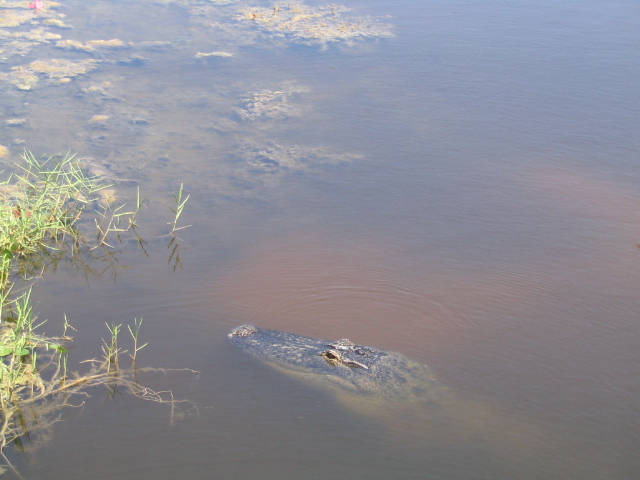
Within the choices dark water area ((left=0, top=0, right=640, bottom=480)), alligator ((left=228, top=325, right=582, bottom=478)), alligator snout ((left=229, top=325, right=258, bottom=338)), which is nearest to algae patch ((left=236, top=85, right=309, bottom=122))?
dark water area ((left=0, top=0, right=640, bottom=480))

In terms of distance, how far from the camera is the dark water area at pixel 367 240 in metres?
3.78

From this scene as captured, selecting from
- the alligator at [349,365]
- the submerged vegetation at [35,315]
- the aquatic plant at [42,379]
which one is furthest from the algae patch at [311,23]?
the aquatic plant at [42,379]

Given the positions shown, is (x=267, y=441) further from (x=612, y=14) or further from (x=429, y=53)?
(x=612, y=14)

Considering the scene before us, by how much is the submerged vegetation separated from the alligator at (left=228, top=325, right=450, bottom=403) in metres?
0.82

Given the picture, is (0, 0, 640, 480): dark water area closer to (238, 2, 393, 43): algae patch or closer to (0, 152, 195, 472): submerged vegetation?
(0, 152, 195, 472): submerged vegetation

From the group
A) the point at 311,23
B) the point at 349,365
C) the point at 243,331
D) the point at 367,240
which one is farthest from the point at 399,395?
the point at 311,23

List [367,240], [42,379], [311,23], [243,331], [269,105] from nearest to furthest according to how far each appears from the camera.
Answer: [42,379] → [243,331] → [367,240] → [269,105] → [311,23]

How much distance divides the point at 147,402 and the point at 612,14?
39.3 ft

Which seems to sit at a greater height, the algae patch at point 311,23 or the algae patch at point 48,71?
the algae patch at point 311,23

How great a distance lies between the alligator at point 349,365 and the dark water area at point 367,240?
0.39 feet

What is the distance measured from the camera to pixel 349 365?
4379 millimetres

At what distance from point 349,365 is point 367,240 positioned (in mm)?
1829

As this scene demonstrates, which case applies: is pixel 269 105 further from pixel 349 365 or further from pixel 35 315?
pixel 349 365

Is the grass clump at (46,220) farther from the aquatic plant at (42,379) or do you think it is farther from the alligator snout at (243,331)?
the alligator snout at (243,331)
